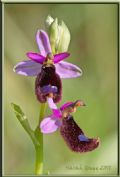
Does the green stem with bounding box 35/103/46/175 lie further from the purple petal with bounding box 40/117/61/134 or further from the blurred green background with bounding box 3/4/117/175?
the blurred green background with bounding box 3/4/117/175

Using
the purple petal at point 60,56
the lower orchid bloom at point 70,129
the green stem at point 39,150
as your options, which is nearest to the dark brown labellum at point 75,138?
the lower orchid bloom at point 70,129

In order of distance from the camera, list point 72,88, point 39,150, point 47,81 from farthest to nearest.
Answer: point 72,88, point 47,81, point 39,150

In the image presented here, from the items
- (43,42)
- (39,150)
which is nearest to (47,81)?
(43,42)

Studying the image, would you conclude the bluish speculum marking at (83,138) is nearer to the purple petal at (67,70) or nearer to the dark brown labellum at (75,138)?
the dark brown labellum at (75,138)

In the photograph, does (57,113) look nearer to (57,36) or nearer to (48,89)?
(48,89)

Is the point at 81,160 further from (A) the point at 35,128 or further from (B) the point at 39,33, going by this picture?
(B) the point at 39,33

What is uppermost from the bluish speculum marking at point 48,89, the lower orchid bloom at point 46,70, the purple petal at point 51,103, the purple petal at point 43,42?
the purple petal at point 43,42
